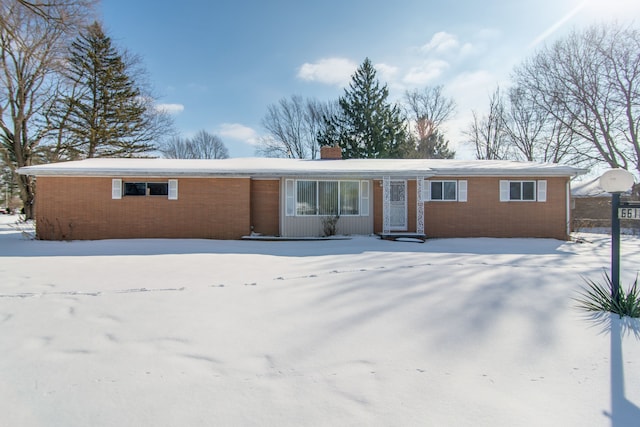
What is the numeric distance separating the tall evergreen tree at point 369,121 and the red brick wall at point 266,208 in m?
16.1

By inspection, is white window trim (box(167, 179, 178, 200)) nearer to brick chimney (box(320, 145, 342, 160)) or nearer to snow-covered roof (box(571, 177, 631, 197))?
brick chimney (box(320, 145, 342, 160))

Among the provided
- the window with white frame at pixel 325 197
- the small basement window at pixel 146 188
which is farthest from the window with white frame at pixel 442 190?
the small basement window at pixel 146 188

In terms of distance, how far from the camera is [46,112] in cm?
2417

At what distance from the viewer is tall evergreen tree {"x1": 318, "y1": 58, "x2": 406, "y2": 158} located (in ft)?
92.6

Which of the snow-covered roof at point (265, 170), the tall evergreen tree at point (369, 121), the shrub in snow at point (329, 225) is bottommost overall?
the shrub in snow at point (329, 225)

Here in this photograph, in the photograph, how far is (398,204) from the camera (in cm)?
1398

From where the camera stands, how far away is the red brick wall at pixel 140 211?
1255 centimetres

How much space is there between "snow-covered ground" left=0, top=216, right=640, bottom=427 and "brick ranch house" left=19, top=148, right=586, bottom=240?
274 inches

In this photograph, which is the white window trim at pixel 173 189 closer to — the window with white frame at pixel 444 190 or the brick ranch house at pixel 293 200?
the brick ranch house at pixel 293 200

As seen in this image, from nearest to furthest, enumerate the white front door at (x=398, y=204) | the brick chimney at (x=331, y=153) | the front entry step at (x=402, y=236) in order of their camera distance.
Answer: the front entry step at (x=402, y=236), the white front door at (x=398, y=204), the brick chimney at (x=331, y=153)

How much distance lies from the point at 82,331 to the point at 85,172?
11006mm

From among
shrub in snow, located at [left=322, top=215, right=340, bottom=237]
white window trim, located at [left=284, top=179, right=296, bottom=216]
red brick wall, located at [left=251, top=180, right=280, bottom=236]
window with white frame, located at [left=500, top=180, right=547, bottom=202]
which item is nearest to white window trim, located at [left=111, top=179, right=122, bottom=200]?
red brick wall, located at [left=251, top=180, right=280, bottom=236]

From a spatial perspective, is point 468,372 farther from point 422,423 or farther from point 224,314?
point 224,314

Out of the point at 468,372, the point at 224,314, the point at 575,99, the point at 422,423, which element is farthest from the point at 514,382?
the point at 575,99
